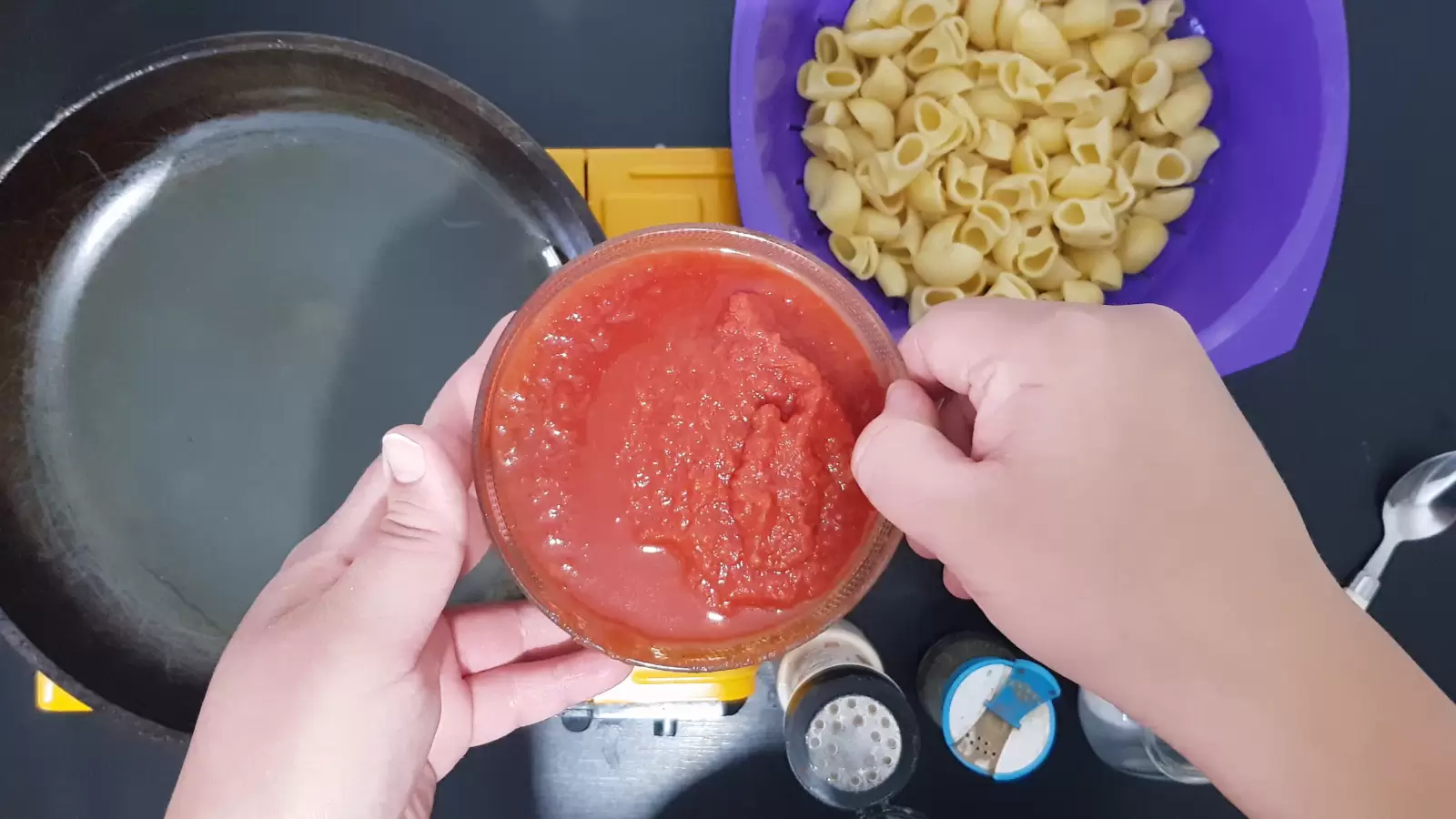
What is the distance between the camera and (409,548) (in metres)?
0.70

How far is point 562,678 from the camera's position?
96 centimetres

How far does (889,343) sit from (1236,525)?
30 cm

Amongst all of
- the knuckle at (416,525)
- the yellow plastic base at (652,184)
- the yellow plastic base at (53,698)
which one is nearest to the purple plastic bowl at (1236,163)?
the yellow plastic base at (652,184)

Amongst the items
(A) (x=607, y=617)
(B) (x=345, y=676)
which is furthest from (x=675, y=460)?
(B) (x=345, y=676)

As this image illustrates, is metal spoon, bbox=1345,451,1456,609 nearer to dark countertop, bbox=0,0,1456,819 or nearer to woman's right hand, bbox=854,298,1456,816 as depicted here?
dark countertop, bbox=0,0,1456,819

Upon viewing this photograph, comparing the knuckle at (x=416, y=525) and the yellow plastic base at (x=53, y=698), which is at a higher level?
the knuckle at (x=416, y=525)

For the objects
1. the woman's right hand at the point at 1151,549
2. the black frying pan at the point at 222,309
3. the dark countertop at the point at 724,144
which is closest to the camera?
the woman's right hand at the point at 1151,549

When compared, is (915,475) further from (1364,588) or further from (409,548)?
(1364,588)

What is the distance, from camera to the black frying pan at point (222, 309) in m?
0.96

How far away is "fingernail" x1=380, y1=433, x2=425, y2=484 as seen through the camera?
68 centimetres

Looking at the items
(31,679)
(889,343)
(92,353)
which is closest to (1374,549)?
(889,343)

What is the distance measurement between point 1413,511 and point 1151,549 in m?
0.81

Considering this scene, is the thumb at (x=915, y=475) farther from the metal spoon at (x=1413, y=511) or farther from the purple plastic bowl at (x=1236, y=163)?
the metal spoon at (x=1413, y=511)

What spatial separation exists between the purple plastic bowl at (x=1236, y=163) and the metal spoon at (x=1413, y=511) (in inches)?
12.6
